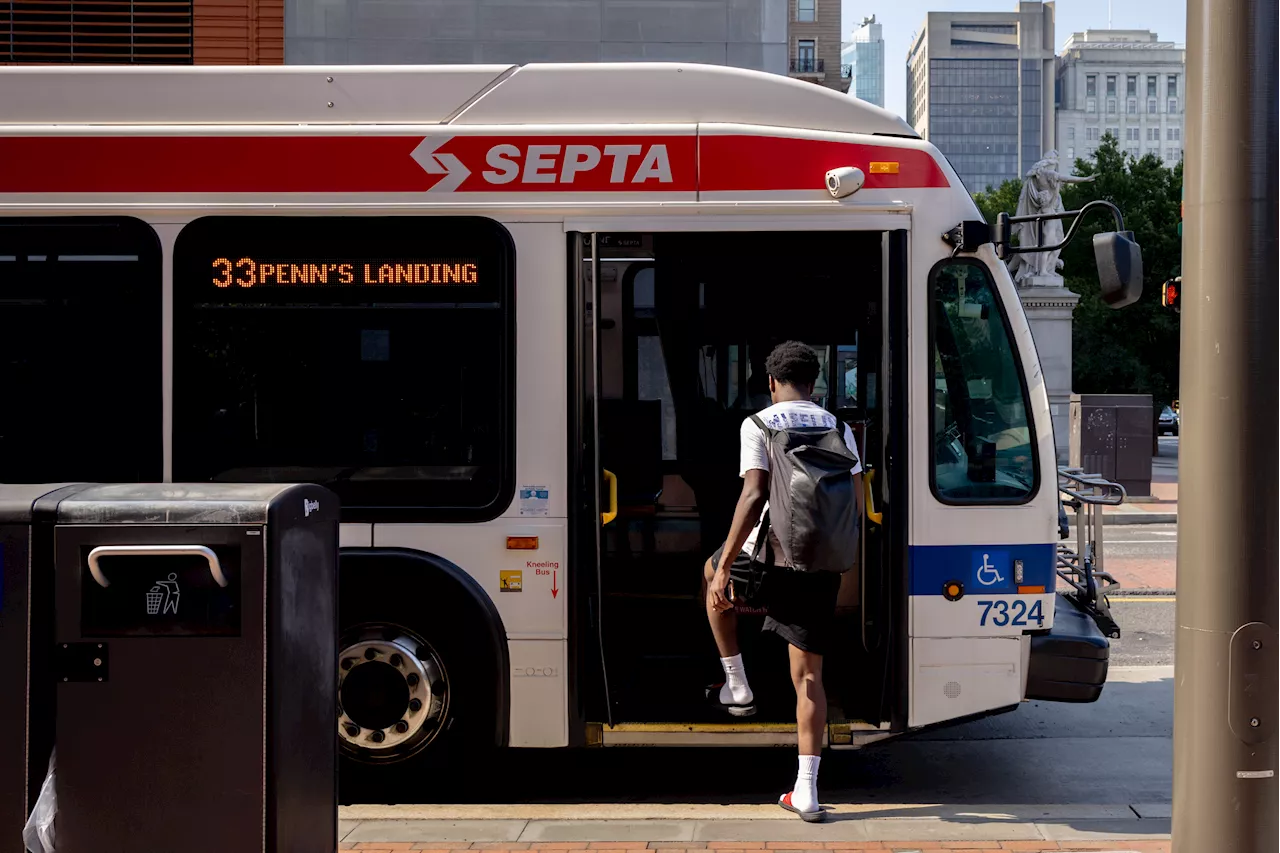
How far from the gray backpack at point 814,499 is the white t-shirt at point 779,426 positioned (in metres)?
0.03

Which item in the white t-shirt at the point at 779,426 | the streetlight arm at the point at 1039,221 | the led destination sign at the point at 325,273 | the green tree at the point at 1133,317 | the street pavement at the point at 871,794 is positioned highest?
the green tree at the point at 1133,317

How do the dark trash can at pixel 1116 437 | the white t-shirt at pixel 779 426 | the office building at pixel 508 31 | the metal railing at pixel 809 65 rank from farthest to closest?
1. the metal railing at pixel 809 65
2. the dark trash can at pixel 1116 437
3. the office building at pixel 508 31
4. the white t-shirt at pixel 779 426

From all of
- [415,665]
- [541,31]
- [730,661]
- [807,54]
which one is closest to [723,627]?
[730,661]

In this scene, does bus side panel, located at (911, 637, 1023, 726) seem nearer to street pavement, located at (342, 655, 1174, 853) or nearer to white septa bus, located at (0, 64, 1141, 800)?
white septa bus, located at (0, 64, 1141, 800)

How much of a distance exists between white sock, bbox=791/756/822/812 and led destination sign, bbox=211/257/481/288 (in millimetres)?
2418

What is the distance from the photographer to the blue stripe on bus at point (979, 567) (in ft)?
17.2

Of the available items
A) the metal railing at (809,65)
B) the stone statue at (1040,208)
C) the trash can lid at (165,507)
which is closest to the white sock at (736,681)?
the trash can lid at (165,507)

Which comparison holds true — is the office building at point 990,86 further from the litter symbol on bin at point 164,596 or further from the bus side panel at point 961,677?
the litter symbol on bin at point 164,596

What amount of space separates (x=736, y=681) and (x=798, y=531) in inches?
32.2

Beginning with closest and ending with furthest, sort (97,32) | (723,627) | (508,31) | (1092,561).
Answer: (723,627), (1092,561), (97,32), (508,31)

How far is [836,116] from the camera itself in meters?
5.41

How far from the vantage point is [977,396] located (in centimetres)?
535

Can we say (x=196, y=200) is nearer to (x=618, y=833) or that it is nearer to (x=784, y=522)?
(x=784, y=522)

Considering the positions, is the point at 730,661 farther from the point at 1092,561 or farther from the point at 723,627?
the point at 1092,561
